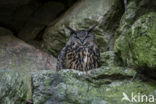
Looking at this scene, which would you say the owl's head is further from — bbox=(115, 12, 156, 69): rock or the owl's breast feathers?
bbox=(115, 12, 156, 69): rock

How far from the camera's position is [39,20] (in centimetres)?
507

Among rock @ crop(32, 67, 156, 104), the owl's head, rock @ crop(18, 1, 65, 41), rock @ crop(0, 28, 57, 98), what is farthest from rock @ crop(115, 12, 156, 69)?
rock @ crop(18, 1, 65, 41)

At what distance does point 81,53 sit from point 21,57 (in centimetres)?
109

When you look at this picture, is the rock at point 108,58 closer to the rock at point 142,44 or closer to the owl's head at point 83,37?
the owl's head at point 83,37

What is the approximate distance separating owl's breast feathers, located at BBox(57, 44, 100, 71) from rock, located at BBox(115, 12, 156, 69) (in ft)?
3.03

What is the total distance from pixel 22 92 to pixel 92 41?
1538mm

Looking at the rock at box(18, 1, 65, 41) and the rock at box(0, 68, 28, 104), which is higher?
the rock at box(18, 1, 65, 41)

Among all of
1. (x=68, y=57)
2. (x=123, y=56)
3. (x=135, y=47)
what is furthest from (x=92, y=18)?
(x=135, y=47)

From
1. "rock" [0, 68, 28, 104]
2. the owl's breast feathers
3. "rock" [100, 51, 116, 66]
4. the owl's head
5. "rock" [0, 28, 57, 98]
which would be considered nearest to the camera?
"rock" [0, 68, 28, 104]

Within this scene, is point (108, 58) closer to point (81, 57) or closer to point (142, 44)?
point (81, 57)

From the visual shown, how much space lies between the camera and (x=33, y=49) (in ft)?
15.6

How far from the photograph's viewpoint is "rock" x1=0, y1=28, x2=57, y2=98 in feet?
14.3

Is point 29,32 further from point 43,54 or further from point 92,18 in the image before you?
point 92,18

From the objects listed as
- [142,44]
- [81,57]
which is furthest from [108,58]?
[142,44]
